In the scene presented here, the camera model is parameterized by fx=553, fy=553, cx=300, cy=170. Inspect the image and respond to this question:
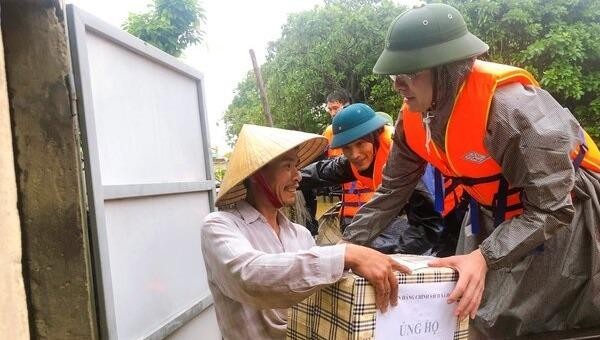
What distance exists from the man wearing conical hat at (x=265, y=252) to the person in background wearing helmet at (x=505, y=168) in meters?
0.30

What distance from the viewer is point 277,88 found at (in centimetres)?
1638

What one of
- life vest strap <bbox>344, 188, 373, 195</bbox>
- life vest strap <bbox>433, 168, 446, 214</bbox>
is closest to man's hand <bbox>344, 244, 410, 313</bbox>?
life vest strap <bbox>433, 168, 446, 214</bbox>

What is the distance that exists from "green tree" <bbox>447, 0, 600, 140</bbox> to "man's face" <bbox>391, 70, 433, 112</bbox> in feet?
41.1

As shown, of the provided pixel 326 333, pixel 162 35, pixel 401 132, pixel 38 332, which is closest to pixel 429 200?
pixel 401 132

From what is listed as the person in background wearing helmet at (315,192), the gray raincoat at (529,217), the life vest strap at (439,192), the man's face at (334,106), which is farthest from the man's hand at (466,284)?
the man's face at (334,106)

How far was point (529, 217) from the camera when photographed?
1.77 meters

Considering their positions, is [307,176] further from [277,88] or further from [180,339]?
[277,88]

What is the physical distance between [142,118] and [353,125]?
1.60 meters

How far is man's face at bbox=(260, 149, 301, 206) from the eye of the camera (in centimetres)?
198

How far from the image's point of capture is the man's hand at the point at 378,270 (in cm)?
140

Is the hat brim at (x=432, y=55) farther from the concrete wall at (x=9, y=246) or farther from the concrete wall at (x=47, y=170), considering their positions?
the concrete wall at (x=9, y=246)

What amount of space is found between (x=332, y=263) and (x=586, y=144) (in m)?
1.23

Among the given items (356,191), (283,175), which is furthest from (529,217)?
(356,191)

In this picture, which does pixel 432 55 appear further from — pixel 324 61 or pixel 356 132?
pixel 324 61
